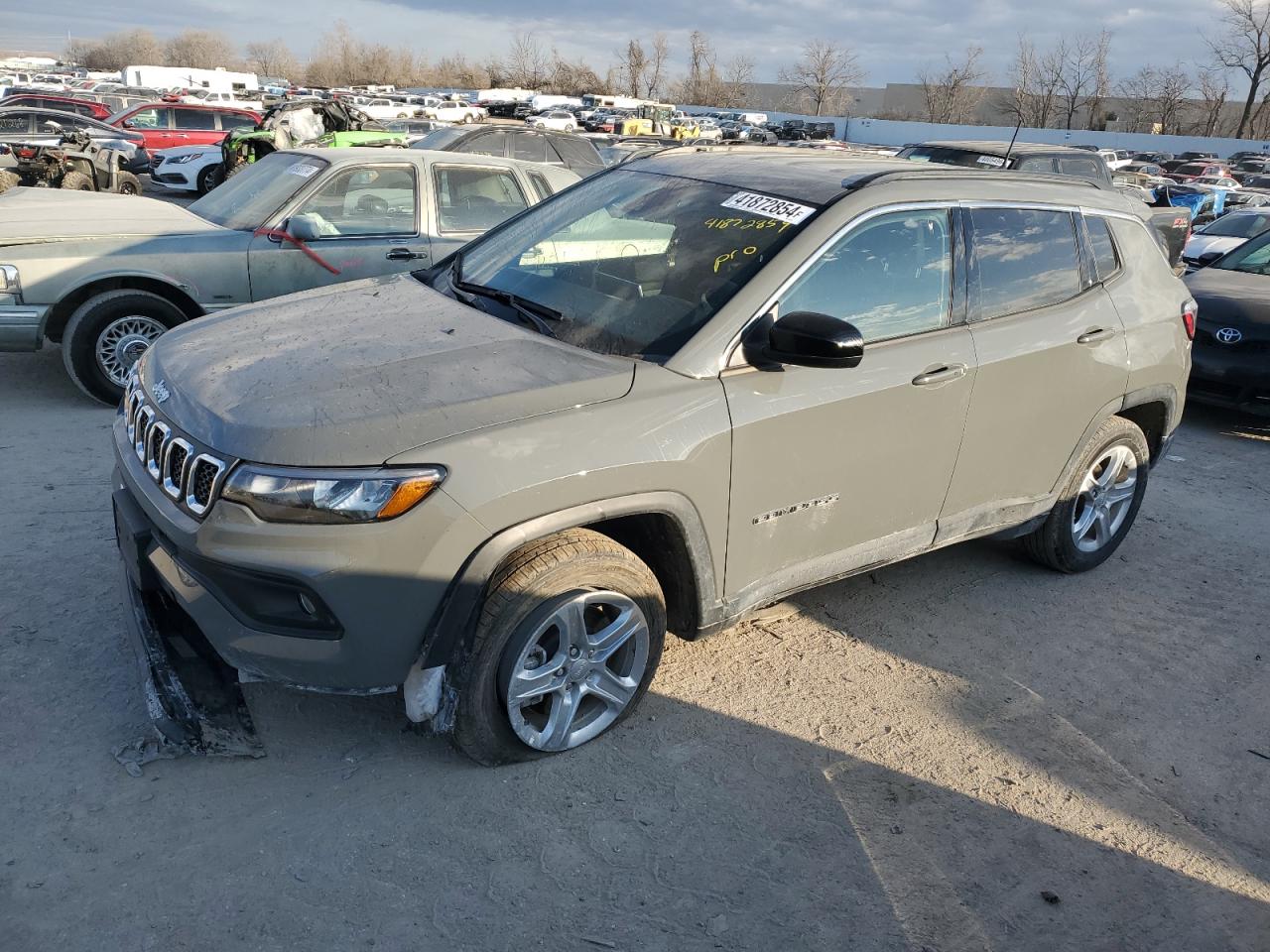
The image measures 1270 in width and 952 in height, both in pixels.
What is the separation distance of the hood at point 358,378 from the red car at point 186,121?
2153 cm

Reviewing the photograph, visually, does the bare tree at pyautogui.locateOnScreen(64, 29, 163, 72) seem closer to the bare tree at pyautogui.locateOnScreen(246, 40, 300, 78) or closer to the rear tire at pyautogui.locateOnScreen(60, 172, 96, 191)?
the bare tree at pyautogui.locateOnScreen(246, 40, 300, 78)

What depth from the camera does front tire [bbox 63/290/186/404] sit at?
6027mm

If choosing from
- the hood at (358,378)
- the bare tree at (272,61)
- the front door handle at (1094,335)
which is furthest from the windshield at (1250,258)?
the bare tree at (272,61)

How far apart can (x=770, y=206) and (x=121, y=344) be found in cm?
458

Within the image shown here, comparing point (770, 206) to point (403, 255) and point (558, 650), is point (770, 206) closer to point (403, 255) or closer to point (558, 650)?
point (558, 650)

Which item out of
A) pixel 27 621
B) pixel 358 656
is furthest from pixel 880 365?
pixel 27 621

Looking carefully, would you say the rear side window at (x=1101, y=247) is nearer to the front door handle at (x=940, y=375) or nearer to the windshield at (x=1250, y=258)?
the front door handle at (x=940, y=375)

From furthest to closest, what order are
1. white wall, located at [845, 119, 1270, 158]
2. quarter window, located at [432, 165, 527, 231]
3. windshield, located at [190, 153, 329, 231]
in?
white wall, located at [845, 119, 1270, 158] → quarter window, located at [432, 165, 527, 231] → windshield, located at [190, 153, 329, 231]

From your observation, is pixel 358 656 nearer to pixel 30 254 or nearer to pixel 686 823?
pixel 686 823

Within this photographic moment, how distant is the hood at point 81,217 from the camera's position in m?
6.06

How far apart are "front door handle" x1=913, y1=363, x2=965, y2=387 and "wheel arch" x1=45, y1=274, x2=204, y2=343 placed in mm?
4772

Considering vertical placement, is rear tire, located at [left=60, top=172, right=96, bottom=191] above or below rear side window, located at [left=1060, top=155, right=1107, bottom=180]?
below

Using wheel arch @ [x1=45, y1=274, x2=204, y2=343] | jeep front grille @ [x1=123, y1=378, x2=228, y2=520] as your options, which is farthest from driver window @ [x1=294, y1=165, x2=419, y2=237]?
jeep front grille @ [x1=123, y1=378, x2=228, y2=520]

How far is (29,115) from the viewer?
20.0 metres
